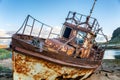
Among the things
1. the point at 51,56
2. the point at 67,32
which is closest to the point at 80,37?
the point at 67,32

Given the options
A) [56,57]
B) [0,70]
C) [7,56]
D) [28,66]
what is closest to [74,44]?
[56,57]

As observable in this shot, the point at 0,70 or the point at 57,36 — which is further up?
the point at 57,36

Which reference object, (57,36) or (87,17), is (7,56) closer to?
(57,36)

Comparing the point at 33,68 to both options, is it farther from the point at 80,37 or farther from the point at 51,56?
the point at 80,37

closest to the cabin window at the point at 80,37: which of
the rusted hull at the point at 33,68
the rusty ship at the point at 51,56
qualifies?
the rusty ship at the point at 51,56

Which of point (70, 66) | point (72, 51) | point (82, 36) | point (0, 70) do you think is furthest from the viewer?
point (0, 70)

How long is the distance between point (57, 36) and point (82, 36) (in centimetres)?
217

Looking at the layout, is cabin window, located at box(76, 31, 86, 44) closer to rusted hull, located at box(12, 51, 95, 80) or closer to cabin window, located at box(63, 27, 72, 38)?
cabin window, located at box(63, 27, 72, 38)

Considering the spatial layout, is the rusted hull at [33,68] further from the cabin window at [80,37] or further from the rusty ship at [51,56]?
the cabin window at [80,37]

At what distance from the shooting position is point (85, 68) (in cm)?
1317

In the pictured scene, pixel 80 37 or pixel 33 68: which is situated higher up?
pixel 80 37

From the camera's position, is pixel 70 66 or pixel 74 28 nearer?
pixel 70 66

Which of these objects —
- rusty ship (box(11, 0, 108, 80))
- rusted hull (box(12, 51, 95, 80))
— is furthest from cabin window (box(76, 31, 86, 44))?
rusted hull (box(12, 51, 95, 80))

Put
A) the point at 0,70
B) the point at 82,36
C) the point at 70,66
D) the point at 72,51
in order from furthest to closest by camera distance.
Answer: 1. the point at 0,70
2. the point at 82,36
3. the point at 72,51
4. the point at 70,66
